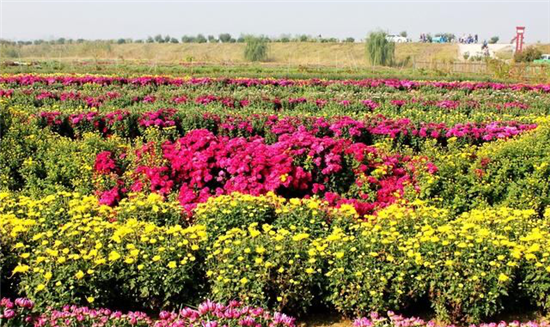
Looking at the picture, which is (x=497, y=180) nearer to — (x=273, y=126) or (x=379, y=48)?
(x=273, y=126)

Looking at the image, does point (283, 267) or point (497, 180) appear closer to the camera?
point (283, 267)

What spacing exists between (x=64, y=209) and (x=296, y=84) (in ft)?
38.6

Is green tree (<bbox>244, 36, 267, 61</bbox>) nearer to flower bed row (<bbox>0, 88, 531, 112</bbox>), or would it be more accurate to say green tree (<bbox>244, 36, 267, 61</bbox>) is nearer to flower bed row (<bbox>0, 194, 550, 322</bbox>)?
flower bed row (<bbox>0, 88, 531, 112</bbox>)

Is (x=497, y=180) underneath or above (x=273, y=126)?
underneath

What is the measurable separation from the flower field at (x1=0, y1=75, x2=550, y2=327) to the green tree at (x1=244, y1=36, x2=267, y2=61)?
31.9 meters

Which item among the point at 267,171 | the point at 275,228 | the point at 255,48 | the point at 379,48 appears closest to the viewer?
the point at 275,228

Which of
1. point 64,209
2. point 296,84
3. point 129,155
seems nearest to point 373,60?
point 296,84

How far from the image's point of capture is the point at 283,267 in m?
4.01

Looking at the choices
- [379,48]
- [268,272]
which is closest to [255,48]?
[379,48]

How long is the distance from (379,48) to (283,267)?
33.7 m

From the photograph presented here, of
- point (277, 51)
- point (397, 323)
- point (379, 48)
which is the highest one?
Result: point (379, 48)

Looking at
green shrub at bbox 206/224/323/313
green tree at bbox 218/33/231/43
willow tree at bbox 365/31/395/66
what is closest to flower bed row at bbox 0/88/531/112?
green shrub at bbox 206/224/323/313

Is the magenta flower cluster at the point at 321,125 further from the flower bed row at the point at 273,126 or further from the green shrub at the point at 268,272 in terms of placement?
the green shrub at the point at 268,272

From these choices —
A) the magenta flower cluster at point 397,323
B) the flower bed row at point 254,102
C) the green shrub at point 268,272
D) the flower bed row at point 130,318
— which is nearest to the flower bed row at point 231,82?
the flower bed row at point 254,102
